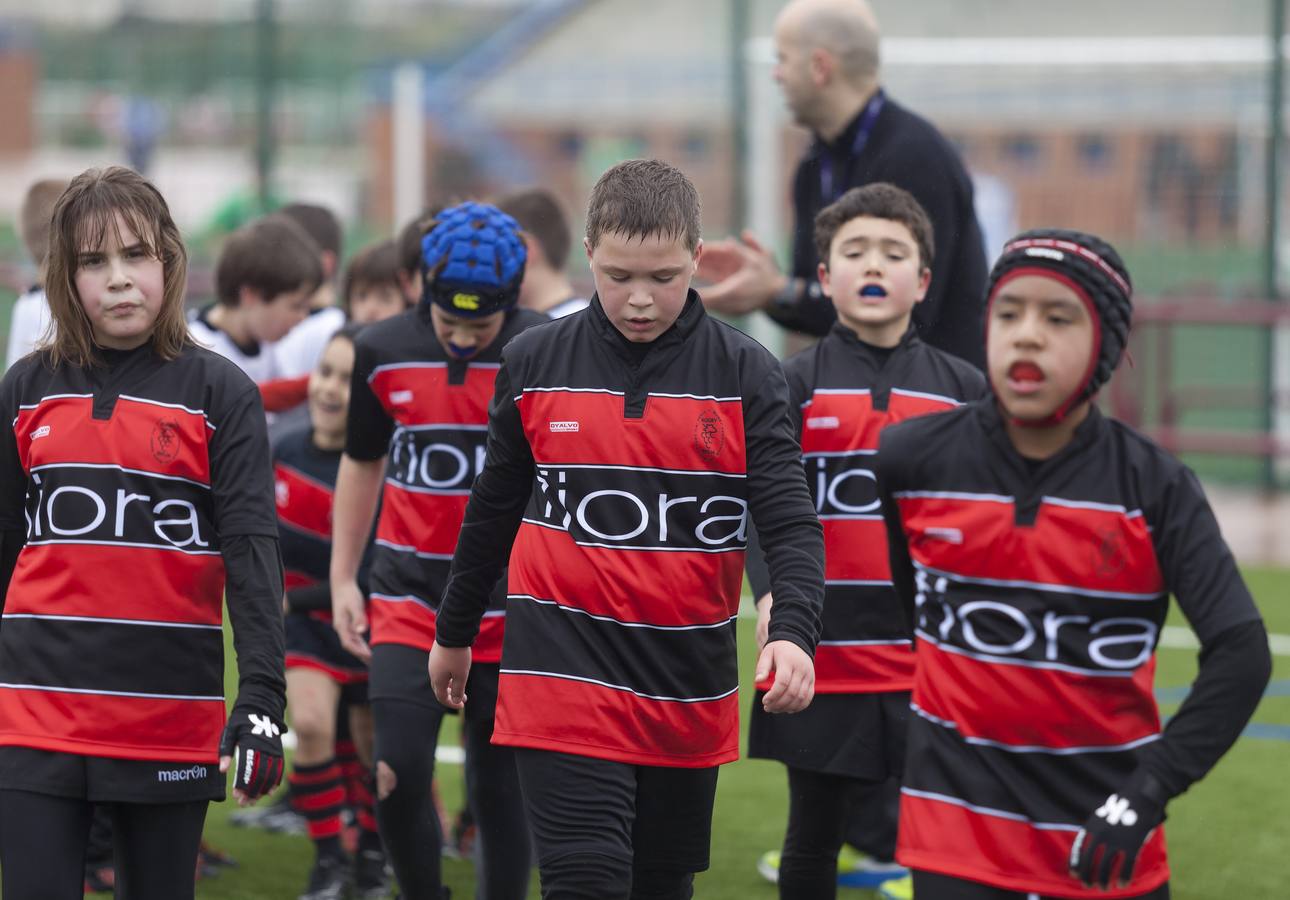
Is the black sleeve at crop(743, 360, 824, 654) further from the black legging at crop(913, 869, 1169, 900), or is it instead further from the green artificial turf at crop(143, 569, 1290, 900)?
the green artificial turf at crop(143, 569, 1290, 900)

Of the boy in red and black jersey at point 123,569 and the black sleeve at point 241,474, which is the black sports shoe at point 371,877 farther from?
the black sleeve at point 241,474

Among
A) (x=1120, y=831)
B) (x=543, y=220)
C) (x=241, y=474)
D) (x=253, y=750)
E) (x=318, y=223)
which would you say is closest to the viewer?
(x=1120, y=831)

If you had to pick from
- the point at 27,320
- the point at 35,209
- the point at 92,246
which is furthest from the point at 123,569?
the point at 35,209

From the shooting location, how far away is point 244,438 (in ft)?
12.2

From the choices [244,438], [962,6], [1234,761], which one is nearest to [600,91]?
[962,6]

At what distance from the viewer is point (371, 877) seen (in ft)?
17.8

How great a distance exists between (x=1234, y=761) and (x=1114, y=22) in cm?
1065

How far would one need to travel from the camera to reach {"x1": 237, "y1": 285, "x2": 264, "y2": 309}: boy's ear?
593 cm

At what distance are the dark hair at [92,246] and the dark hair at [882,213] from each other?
5.69 ft

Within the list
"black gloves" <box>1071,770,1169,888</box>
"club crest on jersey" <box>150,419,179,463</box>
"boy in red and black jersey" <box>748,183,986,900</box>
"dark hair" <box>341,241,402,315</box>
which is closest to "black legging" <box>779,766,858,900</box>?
"boy in red and black jersey" <box>748,183,986,900</box>

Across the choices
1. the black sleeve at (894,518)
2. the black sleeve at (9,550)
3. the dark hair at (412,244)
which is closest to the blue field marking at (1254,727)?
the dark hair at (412,244)

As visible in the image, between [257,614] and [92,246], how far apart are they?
823 millimetres

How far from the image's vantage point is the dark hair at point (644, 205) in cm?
357

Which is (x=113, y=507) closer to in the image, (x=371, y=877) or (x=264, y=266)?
(x=371, y=877)
